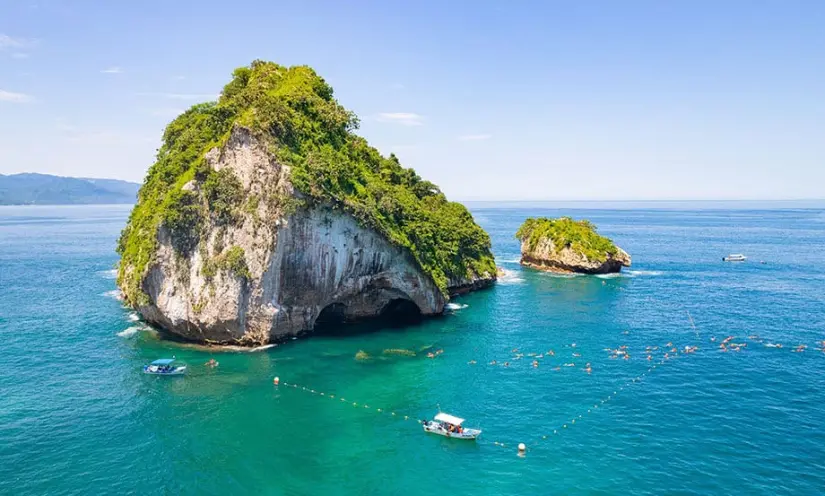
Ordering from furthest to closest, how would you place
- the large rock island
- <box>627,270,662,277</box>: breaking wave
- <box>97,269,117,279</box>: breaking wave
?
<box>627,270,662,277</box>: breaking wave
<box>97,269,117,279</box>: breaking wave
the large rock island

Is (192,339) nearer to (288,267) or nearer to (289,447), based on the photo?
(288,267)

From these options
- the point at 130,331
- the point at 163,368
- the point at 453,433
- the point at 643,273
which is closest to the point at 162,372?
the point at 163,368

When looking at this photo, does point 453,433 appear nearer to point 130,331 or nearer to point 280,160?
point 280,160

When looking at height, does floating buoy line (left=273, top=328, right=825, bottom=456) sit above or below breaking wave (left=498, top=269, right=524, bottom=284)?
below

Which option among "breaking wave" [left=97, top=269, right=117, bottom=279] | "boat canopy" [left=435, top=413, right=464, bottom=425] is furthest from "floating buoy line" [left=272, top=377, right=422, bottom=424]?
"breaking wave" [left=97, top=269, right=117, bottom=279]

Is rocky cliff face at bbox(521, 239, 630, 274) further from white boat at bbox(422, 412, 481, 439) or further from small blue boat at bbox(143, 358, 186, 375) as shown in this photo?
→ small blue boat at bbox(143, 358, 186, 375)

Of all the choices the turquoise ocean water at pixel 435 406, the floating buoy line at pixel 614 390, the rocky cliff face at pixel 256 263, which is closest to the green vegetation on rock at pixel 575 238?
the turquoise ocean water at pixel 435 406

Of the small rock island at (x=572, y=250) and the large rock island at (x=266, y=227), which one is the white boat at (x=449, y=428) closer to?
the large rock island at (x=266, y=227)
